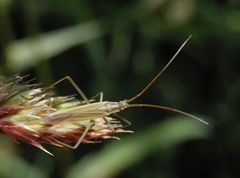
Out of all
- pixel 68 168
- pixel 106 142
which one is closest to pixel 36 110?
pixel 68 168

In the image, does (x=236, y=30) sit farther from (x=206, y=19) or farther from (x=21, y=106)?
(x=21, y=106)

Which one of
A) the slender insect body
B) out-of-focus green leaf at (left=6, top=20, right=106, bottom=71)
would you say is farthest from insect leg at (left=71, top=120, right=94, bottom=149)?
out-of-focus green leaf at (left=6, top=20, right=106, bottom=71)

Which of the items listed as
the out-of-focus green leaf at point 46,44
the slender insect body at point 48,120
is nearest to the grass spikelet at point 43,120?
the slender insect body at point 48,120

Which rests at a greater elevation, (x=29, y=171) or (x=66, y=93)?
(x=66, y=93)

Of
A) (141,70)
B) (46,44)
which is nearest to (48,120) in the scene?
(46,44)

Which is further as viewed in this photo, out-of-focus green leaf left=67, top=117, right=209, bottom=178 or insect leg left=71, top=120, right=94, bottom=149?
out-of-focus green leaf left=67, top=117, right=209, bottom=178

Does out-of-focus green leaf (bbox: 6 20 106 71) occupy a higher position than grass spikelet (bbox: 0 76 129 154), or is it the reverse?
out-of-focus green leaf (bbox: 6 20 106 71)

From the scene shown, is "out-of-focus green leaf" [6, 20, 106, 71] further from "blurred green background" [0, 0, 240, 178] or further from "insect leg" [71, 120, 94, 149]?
"insect leg" [71, 120, 94, 149]

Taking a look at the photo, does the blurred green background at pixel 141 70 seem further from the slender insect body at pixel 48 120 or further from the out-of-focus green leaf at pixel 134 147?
the slender insect body at pixel 48 120
